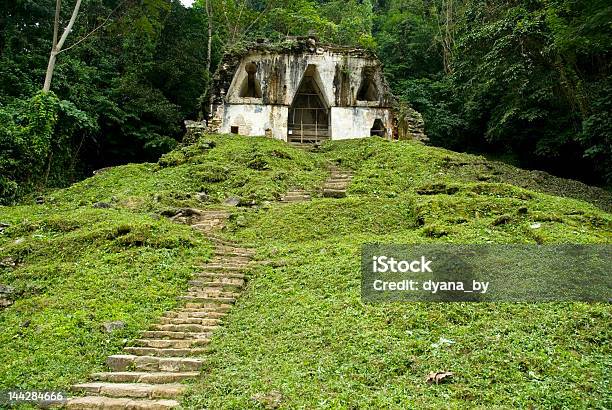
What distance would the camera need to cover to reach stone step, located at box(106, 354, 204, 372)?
6.05 meters

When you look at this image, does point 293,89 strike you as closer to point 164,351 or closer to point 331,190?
point 331,190

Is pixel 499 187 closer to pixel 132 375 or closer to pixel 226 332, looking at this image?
pixel 226 332

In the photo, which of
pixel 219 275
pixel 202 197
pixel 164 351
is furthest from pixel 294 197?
pixel 164 351

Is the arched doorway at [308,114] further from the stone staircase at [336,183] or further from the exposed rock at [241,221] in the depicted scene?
the exposed rock at [241,221]

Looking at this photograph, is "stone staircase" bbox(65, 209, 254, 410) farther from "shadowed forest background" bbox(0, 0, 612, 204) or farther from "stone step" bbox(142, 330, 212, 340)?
"shadowed forest background" bbox(0, 0, 612, 204)

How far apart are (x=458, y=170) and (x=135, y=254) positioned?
1108 cm

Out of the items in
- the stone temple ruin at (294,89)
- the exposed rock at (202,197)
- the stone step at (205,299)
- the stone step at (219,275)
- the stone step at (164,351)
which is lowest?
the stone step at (164,351)

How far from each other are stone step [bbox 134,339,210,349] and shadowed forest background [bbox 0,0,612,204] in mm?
12934

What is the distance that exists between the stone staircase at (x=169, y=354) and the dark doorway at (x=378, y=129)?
16.9 meters

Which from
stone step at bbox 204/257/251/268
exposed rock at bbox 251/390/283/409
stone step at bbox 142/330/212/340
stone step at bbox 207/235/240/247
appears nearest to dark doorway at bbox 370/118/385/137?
stone step at bbox 207/235/240/247

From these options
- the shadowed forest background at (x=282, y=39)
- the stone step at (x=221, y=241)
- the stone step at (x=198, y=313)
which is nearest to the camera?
the stone step at (x=198, y=313)

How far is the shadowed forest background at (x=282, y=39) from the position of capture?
58.4 ft

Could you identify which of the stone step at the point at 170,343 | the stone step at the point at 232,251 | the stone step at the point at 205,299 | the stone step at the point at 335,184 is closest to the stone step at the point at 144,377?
the stone step at the point at 170,343

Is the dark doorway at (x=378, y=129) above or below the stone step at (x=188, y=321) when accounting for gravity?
above
